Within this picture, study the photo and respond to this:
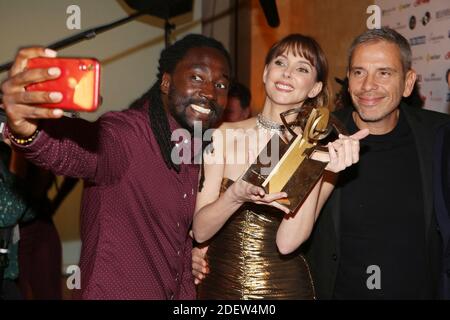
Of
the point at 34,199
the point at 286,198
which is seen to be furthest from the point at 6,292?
the point at 286,198

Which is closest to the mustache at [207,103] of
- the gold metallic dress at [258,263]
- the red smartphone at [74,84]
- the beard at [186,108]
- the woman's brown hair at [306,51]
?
the beard at [186,108]

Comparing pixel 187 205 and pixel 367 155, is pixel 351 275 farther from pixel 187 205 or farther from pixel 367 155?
pixel 187 205

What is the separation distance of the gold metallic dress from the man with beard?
0.31 meters

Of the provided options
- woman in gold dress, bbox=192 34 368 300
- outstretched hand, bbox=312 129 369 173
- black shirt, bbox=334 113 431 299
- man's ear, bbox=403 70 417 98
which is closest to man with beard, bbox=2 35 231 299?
woman in gold dress, bbox=192 34 368 300

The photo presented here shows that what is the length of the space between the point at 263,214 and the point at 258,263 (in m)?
0.20

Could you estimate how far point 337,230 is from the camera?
2.22 meters

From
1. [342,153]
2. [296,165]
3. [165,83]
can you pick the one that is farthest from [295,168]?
[165,83]

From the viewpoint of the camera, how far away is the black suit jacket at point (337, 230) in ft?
7.10

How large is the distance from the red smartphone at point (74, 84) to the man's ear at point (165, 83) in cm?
79

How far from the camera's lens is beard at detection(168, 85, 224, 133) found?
182cm

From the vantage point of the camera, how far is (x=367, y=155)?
92.4 inches

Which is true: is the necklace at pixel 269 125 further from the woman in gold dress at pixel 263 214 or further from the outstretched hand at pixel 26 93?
the outstretched hand at pixel 26 93

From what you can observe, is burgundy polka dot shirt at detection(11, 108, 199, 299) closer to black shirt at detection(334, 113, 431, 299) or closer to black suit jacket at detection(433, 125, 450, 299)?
black shirt at detection(334, 113, 431, 299)

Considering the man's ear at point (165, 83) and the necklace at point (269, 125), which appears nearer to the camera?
the man's ear at point (165, 83)
